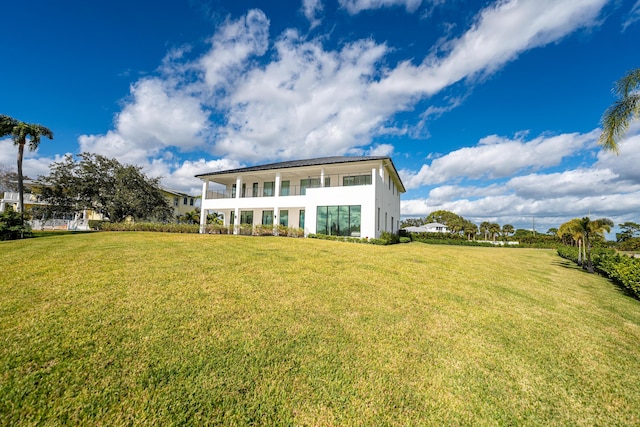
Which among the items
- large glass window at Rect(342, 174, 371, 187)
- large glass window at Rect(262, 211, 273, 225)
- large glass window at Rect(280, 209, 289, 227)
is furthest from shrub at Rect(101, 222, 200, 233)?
large glass window at Rect(342, 174, 371, 187)

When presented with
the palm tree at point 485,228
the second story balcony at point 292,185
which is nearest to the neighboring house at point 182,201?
the second story balcony at point 292,185

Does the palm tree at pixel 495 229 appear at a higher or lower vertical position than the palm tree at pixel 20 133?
lower

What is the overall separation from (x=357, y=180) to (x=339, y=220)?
15.4 ft

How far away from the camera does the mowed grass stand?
2.77 metres

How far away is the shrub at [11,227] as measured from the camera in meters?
14.0

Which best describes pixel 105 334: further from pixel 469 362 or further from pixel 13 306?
pixel 469 362

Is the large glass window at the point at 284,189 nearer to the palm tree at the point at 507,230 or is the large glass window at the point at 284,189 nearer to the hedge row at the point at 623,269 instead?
the hedge row at the point at 623,269

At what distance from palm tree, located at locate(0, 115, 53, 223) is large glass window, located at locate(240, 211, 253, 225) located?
16.6 meters

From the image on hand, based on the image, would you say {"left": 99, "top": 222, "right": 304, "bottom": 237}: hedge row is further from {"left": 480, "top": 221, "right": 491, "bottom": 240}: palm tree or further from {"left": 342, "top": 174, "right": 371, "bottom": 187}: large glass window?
{"left": 480, "top": 221, "right": 491, "bottom": 240}: palm tree

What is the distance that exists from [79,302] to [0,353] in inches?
60.4

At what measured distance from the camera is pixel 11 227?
46.7 ft

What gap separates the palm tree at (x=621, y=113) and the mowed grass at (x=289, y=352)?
992cm

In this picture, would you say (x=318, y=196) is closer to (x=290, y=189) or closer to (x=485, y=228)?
(x=290, y=189)

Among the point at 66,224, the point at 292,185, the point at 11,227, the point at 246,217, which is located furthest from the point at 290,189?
the point at 66,224
